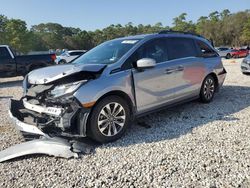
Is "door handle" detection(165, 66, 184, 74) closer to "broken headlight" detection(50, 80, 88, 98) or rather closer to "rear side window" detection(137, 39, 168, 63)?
"rear side window" detection(137, 39, 168, 63)

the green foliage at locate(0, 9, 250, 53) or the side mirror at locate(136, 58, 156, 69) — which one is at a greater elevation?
the green foliage at locate(0, 9, 250, 53)

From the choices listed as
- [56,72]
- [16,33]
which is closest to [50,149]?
[56,72]

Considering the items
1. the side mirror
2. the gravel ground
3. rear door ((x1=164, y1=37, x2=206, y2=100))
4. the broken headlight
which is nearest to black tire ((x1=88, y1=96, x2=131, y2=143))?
the gravel ground

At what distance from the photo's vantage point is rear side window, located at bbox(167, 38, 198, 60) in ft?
17.0

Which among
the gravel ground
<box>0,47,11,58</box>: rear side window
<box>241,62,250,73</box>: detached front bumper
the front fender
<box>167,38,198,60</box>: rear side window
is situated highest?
<box>0,47,11,58</box>: rear side window

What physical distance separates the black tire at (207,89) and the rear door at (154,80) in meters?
1.28

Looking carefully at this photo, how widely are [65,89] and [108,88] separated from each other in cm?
64

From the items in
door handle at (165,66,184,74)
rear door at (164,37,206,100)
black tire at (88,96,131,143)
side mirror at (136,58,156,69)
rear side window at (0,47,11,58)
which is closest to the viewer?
black tire at (88,96,131,143)

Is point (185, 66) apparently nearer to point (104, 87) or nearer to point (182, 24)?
point (104, 87)

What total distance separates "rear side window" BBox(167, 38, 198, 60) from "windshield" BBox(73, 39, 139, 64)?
0.84 meters

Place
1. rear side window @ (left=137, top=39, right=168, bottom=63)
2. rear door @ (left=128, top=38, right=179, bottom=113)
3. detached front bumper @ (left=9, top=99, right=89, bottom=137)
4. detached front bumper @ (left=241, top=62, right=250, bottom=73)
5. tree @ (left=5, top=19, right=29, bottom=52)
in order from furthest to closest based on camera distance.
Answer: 1. tree @ (left=5, top=19, right=29, bottom=52)
2. detached front bumper @ (left=241, top=62, right=250, bottom=73)
3. rear side window @ (left=137, top=39, right=168, bottom=63)
4. rear door @ (left=128, top=38, right=179, bottom=113)
5. detached front bumper @ (left=9, top=99, right=89, bottom=137)

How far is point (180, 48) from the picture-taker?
545 cm

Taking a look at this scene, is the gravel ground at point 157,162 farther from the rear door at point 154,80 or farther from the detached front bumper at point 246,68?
the detached front bumper at point 246,68

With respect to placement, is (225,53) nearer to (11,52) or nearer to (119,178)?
(11,52)
